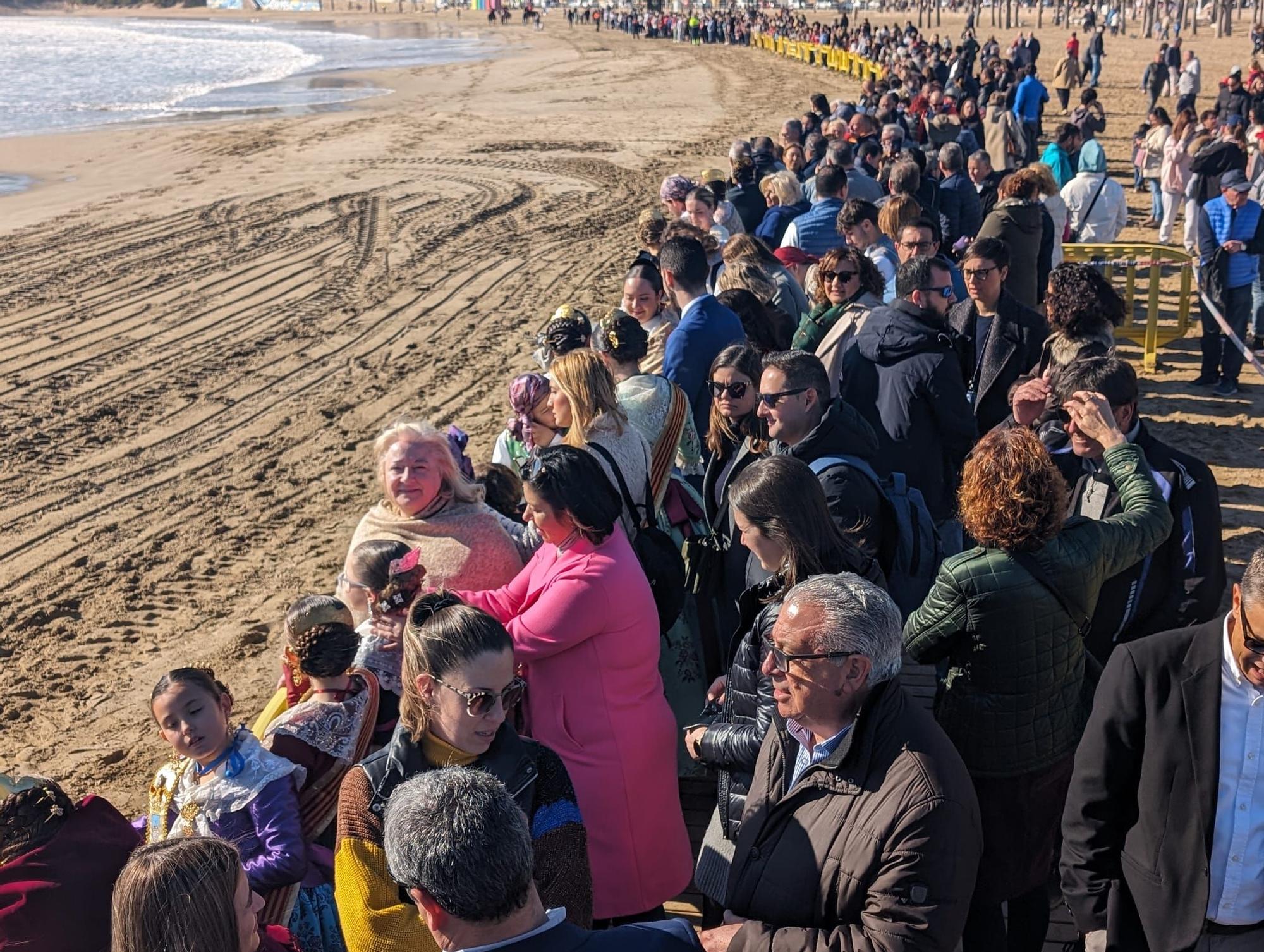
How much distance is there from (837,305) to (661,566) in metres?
2.66

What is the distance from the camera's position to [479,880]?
7.80ft

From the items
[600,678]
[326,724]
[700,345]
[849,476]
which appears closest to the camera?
[326,724]

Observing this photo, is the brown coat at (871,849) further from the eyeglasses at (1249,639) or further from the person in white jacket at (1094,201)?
the person in white jacket at (1094,201)

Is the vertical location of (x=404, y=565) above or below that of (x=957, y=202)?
below

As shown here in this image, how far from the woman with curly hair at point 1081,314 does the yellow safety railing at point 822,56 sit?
95.6 feet

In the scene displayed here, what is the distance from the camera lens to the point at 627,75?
43.6 meters

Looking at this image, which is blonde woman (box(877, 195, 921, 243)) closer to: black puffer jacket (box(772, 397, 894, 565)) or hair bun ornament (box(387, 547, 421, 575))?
black puffer jacket (box(772, 397, 894, 565))

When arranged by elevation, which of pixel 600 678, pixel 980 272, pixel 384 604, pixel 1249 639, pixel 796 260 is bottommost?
pixel 600 678

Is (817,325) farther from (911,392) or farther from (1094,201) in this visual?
(1094,201)

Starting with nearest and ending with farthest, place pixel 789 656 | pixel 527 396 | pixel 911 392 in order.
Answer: pixel 789 656 → pixel 527 396 → pixel 911 392

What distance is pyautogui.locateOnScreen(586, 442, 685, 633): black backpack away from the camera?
14.6 feet

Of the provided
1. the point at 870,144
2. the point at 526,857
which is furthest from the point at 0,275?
the point at 526,857

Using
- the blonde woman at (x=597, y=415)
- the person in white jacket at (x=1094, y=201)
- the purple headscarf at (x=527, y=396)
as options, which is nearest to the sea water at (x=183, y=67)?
the person in white jacket at (x=1094, y=201)

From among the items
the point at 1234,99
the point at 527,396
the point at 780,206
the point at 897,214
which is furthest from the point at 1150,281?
the point at 1234,99
